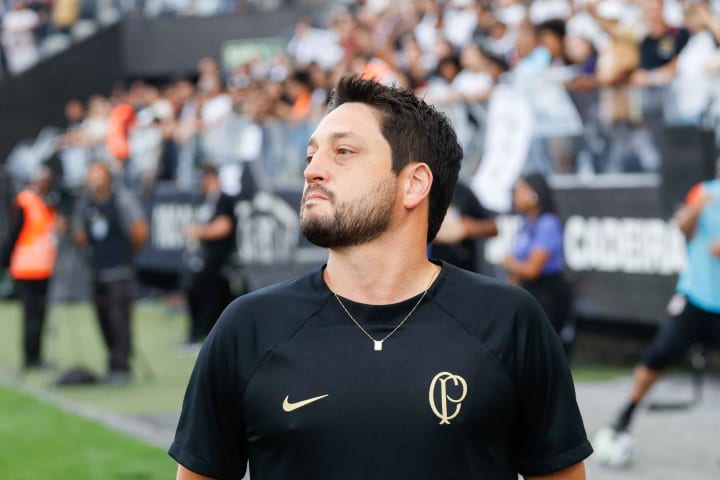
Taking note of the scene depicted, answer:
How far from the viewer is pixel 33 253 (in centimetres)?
1353

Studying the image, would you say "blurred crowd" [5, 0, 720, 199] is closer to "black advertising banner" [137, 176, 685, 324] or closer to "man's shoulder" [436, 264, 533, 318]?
"black advertising banner" [137, 176, 685, 324]

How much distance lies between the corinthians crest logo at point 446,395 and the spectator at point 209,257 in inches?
451

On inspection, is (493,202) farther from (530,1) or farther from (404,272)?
(404,272)

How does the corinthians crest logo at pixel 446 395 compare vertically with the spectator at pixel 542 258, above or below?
above

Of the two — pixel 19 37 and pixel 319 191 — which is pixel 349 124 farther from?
pixel 19 37

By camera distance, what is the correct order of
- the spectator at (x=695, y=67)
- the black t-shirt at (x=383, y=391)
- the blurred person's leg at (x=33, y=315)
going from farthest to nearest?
the blurred person's leg at (x=33, y=315) < the spectator at (x=695, y=67) < the black t-shirt at (x=383, y=391)

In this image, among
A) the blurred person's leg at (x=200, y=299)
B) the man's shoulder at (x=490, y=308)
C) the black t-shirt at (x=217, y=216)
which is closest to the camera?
the man's shoulder at (x=490, y=308)

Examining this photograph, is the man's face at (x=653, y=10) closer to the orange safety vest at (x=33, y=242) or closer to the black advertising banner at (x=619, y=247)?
the black advertising banner at (x=619, y=247)

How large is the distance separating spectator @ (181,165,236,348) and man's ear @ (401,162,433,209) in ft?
36.6

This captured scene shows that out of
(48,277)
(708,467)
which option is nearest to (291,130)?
(48,277)

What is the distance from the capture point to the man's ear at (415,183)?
309 cm

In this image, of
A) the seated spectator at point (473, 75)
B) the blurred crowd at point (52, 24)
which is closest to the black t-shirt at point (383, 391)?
the seated spectator at point (473, 75)

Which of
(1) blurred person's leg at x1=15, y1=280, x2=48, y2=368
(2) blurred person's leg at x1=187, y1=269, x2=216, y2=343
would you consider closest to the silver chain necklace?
(1) blurred person's leg at x1=15, y1=280, x2=48, y2=368

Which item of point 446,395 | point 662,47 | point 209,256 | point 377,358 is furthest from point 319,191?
point 209,256
